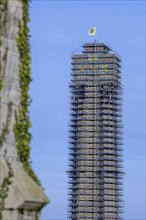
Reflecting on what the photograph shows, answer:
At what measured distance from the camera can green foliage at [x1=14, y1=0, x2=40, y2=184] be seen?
25.2ft

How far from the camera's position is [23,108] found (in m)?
7.78

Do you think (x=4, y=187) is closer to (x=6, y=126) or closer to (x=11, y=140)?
(x=11, y=140)

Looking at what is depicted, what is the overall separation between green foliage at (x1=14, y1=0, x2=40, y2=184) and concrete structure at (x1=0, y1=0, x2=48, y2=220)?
0.13ft

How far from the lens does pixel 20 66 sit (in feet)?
25.5

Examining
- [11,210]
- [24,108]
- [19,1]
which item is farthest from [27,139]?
[19,1]

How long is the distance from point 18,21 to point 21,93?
0.70m

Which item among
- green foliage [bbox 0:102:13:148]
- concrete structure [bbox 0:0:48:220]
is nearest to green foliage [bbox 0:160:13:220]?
concrete structure [bbox 0:0:48:220]

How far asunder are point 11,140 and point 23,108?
14.2 inches

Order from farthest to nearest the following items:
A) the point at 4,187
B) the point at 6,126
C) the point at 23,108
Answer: the point at 23,108
the point at 6,126
the point at 4,187

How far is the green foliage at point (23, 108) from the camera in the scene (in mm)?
7684

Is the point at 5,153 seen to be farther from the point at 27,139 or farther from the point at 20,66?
the point at 20,66

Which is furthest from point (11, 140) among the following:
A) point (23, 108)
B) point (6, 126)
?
point (23, 108)

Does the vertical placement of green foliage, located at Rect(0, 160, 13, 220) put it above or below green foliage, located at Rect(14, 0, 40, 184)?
below

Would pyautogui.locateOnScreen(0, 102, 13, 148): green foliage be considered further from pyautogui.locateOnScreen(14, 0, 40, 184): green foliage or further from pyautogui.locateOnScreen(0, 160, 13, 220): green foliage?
pyautogui.locateOnScreen(0, 160, 13, 220): green foliage
